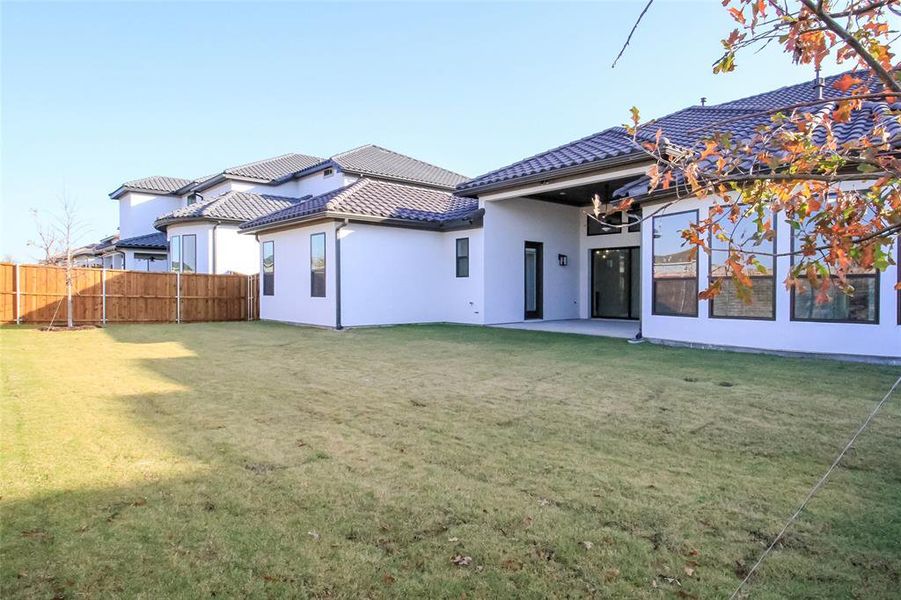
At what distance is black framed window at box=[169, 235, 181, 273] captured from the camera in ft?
71.3

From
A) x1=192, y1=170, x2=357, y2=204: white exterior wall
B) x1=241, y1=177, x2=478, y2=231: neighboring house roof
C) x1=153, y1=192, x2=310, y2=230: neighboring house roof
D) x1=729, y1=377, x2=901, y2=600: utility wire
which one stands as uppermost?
x1=192, y1=170, x2=357, y2=204: white exterior wall

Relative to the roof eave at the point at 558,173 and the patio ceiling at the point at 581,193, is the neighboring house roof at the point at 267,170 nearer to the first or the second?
the roof eave at the point at 558,173

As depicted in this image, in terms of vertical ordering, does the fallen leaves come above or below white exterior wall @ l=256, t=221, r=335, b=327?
below

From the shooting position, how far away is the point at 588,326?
13570 mm

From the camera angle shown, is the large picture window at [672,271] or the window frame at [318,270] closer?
the large picture window at [672,271]

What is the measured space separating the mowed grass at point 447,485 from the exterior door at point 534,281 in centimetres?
812

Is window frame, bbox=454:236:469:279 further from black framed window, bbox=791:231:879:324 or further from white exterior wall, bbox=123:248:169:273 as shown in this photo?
white exterior wall, bbox=123:248:169:273

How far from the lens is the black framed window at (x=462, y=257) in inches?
584

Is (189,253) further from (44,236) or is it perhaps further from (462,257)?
(462,257)

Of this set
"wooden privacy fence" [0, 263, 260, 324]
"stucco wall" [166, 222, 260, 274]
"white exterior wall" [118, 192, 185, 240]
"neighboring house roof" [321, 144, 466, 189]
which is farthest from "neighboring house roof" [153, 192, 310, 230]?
"white exterior wall" [118, 192, 185, 240]

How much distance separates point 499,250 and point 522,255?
0.84 meters

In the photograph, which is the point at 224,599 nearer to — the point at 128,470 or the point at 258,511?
the point at 258,511

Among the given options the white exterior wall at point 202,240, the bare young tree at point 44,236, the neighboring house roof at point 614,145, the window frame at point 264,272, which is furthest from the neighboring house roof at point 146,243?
the neighboring house roof at point 614,145

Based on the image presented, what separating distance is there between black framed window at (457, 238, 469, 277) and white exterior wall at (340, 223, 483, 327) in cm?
15
